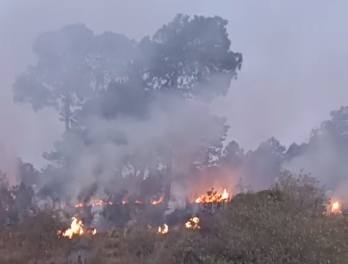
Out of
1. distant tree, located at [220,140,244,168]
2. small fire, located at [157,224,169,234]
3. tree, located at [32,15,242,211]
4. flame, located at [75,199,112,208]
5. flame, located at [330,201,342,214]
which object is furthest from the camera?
distant tree, located at [220,140,244,168]

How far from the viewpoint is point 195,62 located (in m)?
26.6

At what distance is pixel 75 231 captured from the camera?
17.3 metres

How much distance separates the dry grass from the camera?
428 inches

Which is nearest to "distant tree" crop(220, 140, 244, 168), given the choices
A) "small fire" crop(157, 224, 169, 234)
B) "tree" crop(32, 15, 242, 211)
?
"tree" crop(32, 15, 242, 211)

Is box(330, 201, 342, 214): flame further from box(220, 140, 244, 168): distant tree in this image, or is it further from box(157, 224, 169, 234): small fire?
box(220, 140, 244, 168): distant tree

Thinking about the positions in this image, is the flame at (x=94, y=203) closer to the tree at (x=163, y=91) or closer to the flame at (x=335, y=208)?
the tree at (x=163, y=91)

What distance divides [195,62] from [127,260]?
A: 1480cm

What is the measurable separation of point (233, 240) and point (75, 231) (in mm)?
7463

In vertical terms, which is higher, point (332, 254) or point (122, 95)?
point (122, 95)

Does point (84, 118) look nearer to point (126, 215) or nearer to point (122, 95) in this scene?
point (122, 95)

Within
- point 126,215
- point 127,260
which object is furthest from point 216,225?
point 126,215

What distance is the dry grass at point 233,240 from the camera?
10859mm

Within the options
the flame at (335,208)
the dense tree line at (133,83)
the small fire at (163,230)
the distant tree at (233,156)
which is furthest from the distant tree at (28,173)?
the flame at (335,208)

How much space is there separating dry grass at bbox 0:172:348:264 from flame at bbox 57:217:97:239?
339 mm
